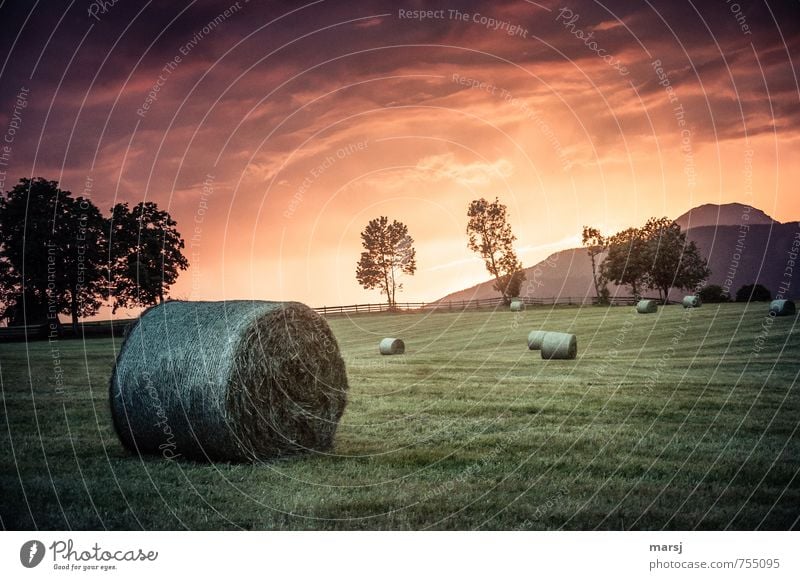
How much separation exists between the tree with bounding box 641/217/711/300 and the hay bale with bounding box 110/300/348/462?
10.7 meters

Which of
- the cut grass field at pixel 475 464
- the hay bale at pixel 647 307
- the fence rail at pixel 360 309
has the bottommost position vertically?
the cut grass field at pixel 475 464

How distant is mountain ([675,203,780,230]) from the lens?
8305 mm

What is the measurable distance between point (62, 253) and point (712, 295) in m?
22.3

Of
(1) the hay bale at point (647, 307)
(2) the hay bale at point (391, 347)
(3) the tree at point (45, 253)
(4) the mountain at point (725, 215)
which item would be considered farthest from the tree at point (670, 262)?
(3) the tree at point (45, 253)

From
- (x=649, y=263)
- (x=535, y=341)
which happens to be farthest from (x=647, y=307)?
(x=535, y=341)

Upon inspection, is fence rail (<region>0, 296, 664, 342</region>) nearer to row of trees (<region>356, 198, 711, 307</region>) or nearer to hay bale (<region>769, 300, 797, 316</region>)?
row of trees (<region>356, 198, 711, 307</region>)

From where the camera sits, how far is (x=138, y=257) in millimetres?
13156

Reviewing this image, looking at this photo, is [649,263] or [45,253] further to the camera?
[649,263]

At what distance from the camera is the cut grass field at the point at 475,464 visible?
556 cm

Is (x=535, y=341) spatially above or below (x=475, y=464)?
above

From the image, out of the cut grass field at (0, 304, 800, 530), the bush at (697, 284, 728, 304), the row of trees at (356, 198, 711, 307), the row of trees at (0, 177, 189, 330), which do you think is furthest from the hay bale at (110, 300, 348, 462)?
the bush at (697, 284, 728, 304)

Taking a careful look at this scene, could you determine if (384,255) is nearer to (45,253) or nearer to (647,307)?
(45,253)

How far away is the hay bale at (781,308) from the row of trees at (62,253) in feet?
52.7

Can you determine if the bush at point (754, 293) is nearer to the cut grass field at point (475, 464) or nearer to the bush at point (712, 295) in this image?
the cut grass field at point (475, 464)
